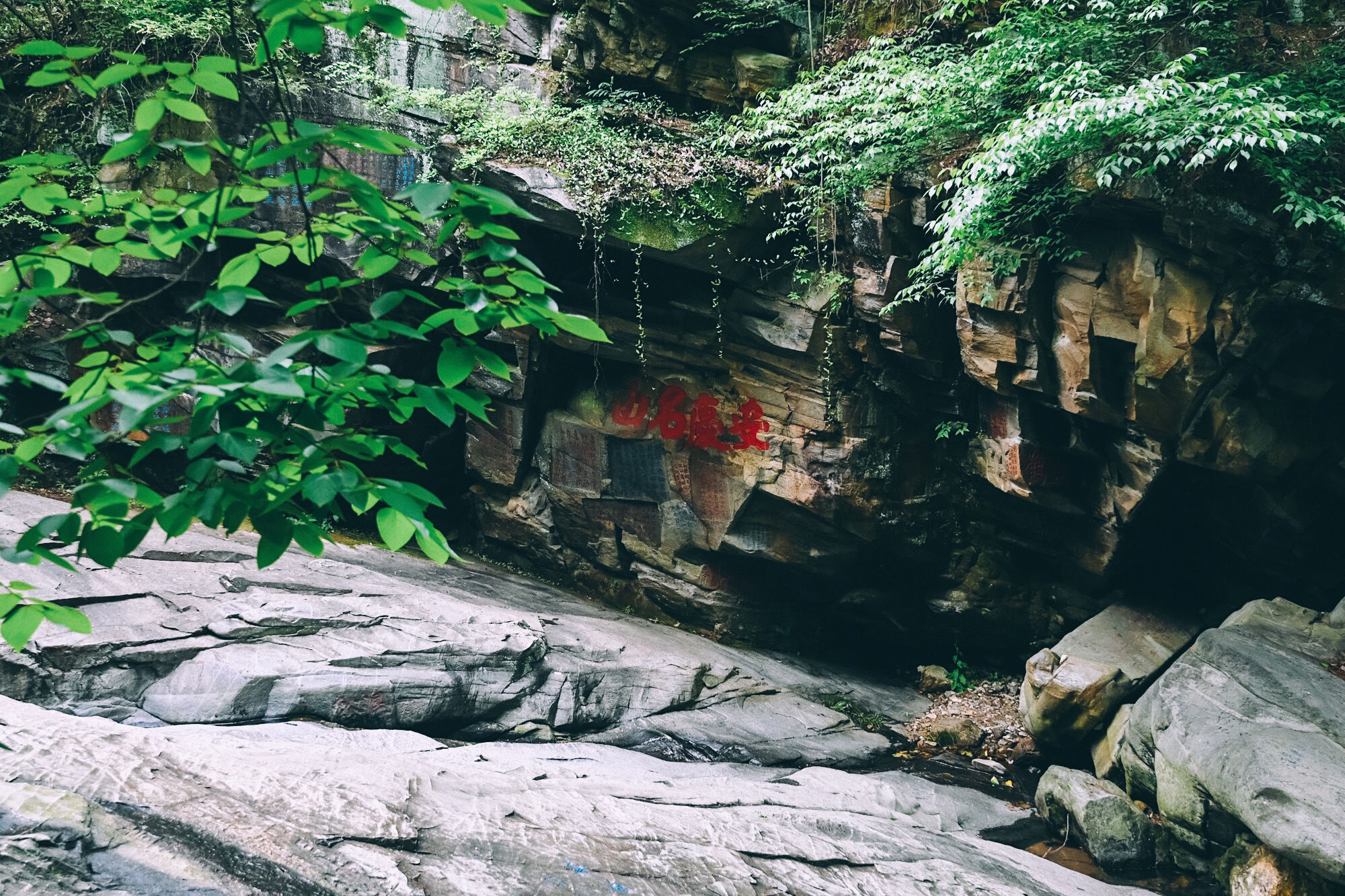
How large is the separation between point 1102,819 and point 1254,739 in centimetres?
142

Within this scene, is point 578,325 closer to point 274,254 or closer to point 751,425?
point 274,254

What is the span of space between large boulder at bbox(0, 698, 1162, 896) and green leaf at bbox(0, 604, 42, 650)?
5.42ft

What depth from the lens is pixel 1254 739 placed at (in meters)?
5.78

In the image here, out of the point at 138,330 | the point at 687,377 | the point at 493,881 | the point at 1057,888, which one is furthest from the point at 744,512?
the point at 138,330

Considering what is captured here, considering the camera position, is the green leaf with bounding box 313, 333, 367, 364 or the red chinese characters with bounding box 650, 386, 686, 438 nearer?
the green leaf with bounding box 313, 333, 367, 364

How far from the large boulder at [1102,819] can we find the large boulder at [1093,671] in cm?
62

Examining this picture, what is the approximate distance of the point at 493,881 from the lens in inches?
140

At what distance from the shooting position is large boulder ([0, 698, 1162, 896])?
3.07 meters

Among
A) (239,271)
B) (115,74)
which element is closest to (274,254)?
(239,271)

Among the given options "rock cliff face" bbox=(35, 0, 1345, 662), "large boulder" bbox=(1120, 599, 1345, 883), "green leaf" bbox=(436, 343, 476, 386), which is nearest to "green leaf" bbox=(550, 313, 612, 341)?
"green leaf" bbox=(436, 343, 476, 386)

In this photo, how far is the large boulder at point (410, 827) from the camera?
307 centimetres

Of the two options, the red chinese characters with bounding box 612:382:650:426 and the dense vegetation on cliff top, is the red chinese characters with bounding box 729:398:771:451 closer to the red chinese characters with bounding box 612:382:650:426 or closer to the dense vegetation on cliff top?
the red chinese characters with bounding box 612:382:650:426

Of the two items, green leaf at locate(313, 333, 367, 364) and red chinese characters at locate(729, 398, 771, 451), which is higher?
green leaf at locate(313, 333, 367, 364)

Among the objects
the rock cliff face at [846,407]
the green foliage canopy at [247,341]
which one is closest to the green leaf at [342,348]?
the green foliage canopy at [247,341]
